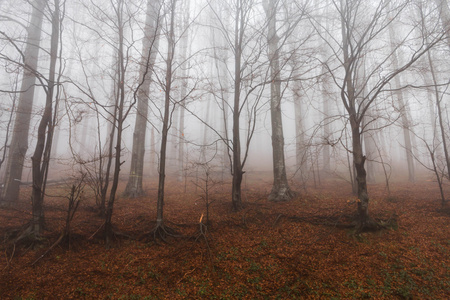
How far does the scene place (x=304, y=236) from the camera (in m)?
3.71

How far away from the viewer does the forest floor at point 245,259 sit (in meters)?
2.56

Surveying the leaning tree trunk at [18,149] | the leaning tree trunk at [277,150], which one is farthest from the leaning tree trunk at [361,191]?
the leaning tree trunk at [18,149]

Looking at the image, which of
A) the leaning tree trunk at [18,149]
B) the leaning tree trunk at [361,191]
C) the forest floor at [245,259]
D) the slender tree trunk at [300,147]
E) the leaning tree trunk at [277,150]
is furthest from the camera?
the leaning tree trunk at [277,150]

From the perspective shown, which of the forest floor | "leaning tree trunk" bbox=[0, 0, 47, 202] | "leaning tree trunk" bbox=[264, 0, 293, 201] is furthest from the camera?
"leaning tree trunk" bbox=[264, 0, 293, 201]

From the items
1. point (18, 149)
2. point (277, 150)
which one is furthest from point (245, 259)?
point (18, 149)

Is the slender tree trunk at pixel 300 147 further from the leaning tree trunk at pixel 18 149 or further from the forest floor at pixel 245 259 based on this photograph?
the leaning tree trunk at pixel 18 149

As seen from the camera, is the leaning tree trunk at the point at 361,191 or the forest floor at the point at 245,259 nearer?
the forest floor at the point at 245,259

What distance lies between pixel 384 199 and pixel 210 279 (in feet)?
17.1

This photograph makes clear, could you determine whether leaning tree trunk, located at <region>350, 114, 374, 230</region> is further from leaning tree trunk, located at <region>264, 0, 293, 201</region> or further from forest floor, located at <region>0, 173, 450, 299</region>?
leaning tree trunk, located at <region>264, 0, 293, 201</region>

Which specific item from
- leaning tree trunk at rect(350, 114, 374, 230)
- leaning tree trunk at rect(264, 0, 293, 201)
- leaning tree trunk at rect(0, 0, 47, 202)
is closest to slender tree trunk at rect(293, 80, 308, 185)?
leaning tree trunk at rect(264, 0, 293, 201)

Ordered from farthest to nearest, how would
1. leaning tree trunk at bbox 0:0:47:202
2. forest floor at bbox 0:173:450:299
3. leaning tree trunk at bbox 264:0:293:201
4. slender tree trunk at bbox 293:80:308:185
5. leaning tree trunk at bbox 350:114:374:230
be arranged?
leaning tree trunk at bbox 264:0:293:201 < leaning tree trunk at bbox 0:0:47:202 < slender tree trunk at bbox 293:80:308:185 < leaning tree trunk at bbox 350:114:374:230 < forest floor at bbox 0:173:450:299

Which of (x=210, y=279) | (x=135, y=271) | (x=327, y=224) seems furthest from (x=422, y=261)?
(x=135, y=271)

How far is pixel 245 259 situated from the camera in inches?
124

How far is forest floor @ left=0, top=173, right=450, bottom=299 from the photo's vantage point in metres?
2.56
